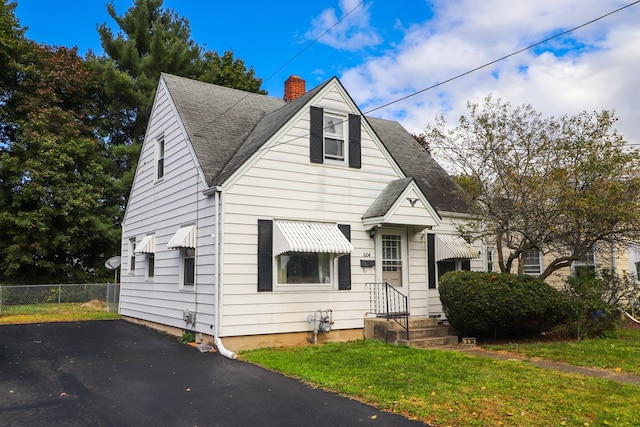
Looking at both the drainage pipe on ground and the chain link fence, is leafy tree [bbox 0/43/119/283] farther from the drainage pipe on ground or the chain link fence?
the drainage pipe on ground

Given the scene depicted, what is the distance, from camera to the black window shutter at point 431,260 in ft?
46.2

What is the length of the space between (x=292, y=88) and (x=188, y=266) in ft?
27.0

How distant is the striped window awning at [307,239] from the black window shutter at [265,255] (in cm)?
12

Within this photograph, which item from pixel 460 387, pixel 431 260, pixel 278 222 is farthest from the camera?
pixel 431 260

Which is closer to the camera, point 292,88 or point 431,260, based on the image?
point 431,260

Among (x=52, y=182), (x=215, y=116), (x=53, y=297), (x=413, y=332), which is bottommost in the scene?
(x=413, y=332)

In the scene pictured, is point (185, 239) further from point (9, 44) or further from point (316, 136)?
→ point (9, 44)

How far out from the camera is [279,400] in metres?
6.71

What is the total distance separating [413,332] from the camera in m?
11.5

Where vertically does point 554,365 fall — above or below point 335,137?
below

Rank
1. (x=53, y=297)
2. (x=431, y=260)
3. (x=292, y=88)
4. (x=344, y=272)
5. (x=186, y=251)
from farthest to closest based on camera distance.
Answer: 1. (x=53, y=297)
2. (x=292, y=88)
3. (x=431, y=260)
4. (x=186, y=251)
5. (x=344, y=272)

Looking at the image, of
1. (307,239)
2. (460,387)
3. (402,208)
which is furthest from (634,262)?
(460,387)

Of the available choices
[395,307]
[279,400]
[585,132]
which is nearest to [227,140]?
[395,307]

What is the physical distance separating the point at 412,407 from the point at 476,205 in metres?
8.71
